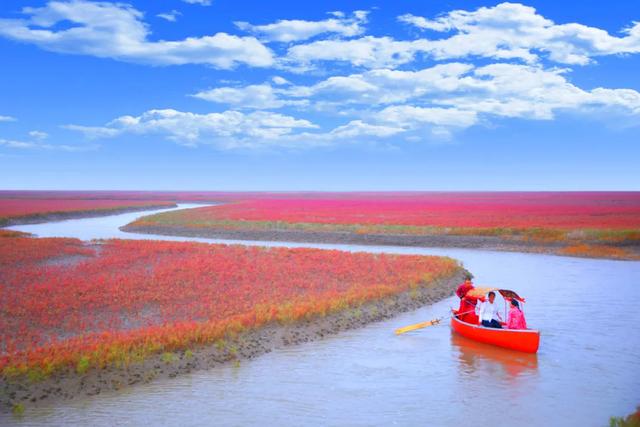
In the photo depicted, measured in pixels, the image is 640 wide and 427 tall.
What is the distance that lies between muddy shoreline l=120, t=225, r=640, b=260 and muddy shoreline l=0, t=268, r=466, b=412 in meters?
23.5

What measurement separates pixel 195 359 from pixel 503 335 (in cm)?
821

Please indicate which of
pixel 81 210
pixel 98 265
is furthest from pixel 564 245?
pixel 81 210

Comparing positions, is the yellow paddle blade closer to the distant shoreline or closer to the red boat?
the red boat

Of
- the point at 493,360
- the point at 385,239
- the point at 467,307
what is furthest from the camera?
the point at 385,239

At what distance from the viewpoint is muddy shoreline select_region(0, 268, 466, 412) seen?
40.5ft

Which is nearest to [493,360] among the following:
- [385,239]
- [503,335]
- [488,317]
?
[503,335]

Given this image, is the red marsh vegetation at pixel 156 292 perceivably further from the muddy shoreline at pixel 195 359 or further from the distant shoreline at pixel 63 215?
the distant shoreline at pixel 63 215

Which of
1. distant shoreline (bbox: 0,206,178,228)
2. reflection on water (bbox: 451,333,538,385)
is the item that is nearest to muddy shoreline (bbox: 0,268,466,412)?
reflection on water (bbox: 451,333,538,385)

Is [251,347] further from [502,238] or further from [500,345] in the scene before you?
[502,238]

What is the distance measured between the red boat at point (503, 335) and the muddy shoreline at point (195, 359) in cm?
230

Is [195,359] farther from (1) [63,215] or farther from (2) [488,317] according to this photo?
(1) [63,215]

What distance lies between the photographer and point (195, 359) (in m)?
14.7

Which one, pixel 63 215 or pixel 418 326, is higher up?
pixel 63 215

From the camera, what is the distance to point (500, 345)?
16406mm
